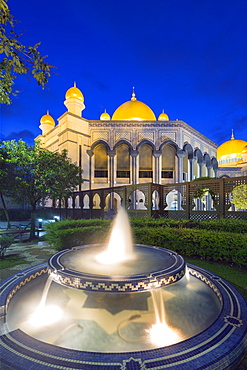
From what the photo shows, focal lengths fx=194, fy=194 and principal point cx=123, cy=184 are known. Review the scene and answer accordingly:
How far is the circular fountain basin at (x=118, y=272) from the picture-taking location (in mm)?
2820

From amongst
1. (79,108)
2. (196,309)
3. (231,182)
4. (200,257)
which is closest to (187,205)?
(231,182)

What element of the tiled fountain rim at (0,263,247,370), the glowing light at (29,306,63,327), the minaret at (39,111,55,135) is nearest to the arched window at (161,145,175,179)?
the minaret at (39,111,55,135)

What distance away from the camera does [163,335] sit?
2639mm

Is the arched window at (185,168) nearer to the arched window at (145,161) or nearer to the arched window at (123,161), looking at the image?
the arched window at (145,161)

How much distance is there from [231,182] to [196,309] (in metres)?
8.22

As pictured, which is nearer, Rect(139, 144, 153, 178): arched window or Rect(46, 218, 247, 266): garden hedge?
Rect(46, 218, 247, 266): garden hedge

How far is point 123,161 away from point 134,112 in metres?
10.5

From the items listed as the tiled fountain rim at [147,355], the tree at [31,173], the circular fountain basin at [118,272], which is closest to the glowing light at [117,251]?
the circular fountain basin at [118,272]

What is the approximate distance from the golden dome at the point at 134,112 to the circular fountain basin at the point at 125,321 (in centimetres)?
3101

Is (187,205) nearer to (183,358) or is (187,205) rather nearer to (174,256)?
(174,256)

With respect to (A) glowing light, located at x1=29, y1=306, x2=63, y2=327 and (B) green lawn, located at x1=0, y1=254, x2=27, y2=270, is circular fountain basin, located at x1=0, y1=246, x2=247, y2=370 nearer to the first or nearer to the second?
(A) glowing light, located at x1=29, y1=306, x2=63, y2=327

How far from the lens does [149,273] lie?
10.2ft

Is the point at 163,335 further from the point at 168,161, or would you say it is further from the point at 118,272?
the point at 168,161

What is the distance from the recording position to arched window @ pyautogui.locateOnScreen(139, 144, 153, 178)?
27422 mm
